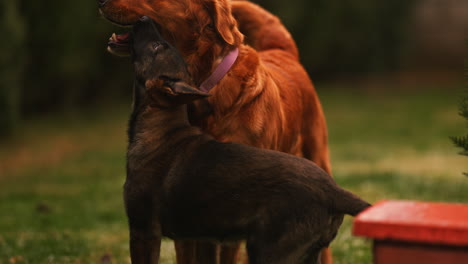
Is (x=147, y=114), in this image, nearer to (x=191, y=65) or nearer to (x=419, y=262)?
(x=191, y=65)

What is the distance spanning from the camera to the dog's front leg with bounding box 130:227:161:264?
11.2ft

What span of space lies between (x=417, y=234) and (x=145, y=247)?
1633 mm

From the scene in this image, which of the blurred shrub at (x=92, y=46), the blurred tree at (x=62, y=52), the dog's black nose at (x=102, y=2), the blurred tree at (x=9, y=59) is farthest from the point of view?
the blurred tree at (x=62, y=52)

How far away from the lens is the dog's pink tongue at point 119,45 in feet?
13.2

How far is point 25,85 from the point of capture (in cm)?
1413

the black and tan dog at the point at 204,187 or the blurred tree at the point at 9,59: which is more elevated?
the black and tan dog at the point at 204,187

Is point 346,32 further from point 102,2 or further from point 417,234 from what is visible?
point 417,234

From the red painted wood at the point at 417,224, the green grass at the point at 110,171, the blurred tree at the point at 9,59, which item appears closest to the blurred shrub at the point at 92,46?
the blurred tree at the point at 9,59

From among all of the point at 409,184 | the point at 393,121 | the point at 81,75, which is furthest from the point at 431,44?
the point at 409,184

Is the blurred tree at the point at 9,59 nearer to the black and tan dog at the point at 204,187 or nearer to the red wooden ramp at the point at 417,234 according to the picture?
the black and tan dog at the point at 204,187

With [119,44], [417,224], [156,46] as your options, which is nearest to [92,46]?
[119,44]

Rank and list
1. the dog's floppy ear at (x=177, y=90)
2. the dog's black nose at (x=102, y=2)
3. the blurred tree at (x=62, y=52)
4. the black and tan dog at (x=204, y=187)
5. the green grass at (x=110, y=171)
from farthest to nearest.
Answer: the blurred tree at (x=62, y=52) → the green grass at (x=110, y=171) → the dog's black nose at (x=102, y=2) → the dog's floppy ear at (x=177, y=90) → the black and tan dog at (x=204, y=187)

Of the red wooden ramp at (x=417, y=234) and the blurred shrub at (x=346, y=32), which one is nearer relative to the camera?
the red wooden ramp at (x=417, y=234)

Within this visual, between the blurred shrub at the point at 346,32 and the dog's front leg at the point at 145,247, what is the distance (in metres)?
15.3
